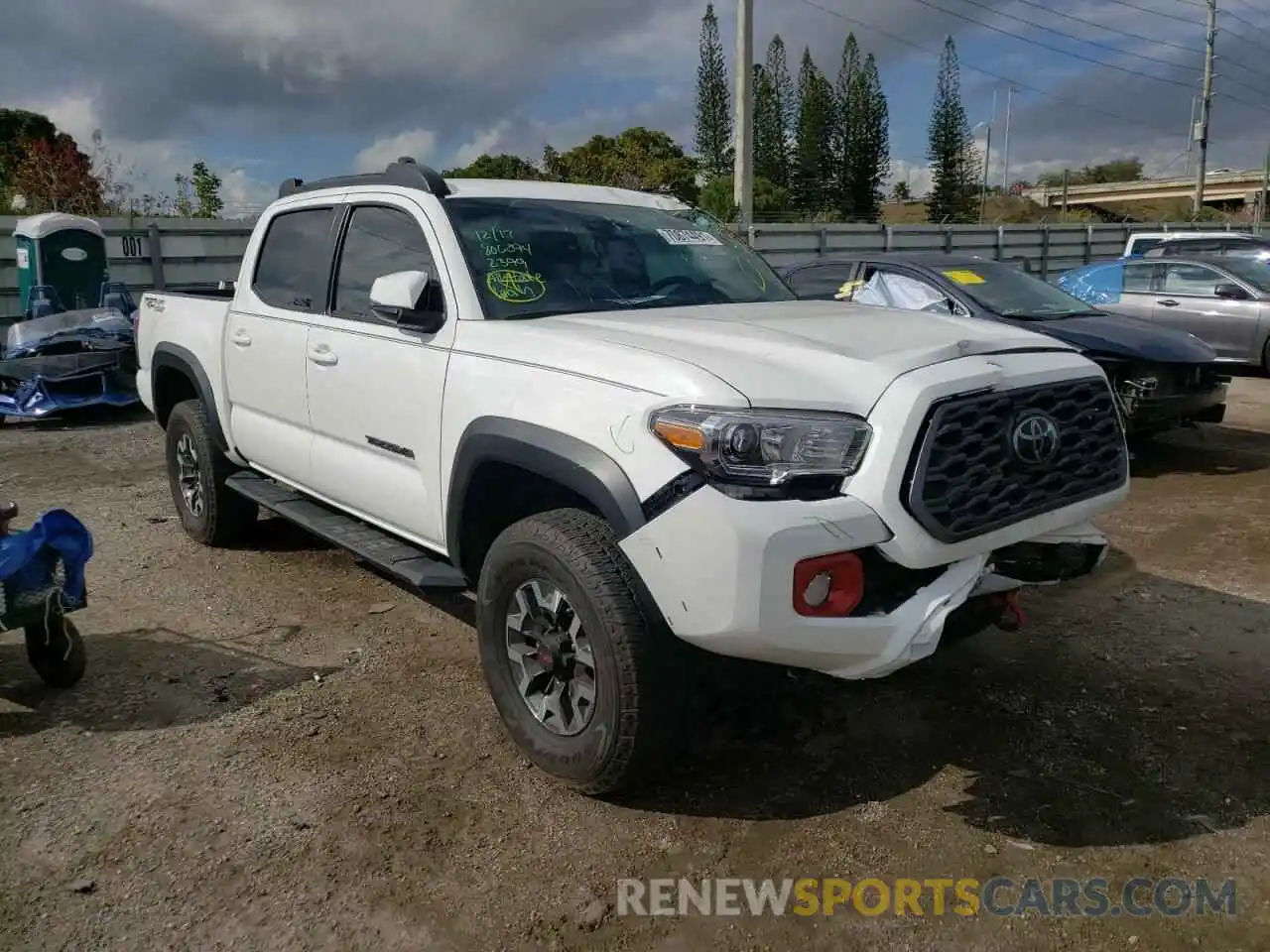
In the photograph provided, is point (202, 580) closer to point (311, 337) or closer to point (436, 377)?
point (311, 337)

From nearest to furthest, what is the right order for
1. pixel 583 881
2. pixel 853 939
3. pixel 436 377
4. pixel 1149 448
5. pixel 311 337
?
pixel 853 939 → pixel 583 881 → pixel 436 377 → pixel 311 337 → pixel 1149 448

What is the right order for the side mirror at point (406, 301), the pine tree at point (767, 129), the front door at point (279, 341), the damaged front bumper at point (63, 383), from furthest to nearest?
the pine tree at point (767, 129), the damaged front bumper at point (63, 383), the front door at point (279, 341), the side mirror at point (406, 301)

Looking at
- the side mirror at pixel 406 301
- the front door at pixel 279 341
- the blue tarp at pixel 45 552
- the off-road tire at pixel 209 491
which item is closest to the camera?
the side mirror at pixel 406 301

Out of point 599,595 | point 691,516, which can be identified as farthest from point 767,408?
point 599,595

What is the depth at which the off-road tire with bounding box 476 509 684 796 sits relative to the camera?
9.18 ft

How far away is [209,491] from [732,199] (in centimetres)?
2503

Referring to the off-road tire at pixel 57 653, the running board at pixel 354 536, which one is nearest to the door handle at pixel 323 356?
the running board at pixel 354 536

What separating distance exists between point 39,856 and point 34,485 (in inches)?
210

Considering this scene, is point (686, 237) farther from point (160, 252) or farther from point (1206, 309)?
point (160, 252)

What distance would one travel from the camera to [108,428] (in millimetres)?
9633

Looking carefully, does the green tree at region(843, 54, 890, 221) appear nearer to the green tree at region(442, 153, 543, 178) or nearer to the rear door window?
the green tree at region(442, 153, 543, 178)

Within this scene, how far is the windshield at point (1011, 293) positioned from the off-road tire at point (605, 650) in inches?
209

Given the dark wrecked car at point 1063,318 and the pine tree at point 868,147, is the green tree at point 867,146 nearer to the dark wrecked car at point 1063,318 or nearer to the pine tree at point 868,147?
the pine tree at point 868,147

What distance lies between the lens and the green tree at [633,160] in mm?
45469
